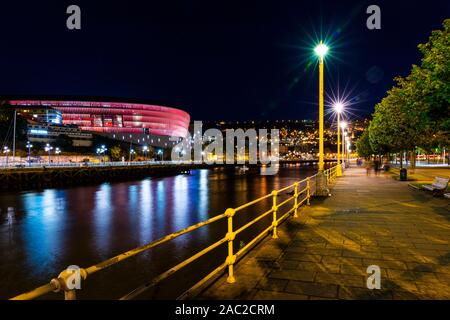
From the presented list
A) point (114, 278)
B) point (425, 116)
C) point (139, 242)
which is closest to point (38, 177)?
point (139, 242)

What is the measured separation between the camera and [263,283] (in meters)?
5.57

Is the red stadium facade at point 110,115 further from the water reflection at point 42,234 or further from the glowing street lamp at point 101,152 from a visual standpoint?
the water reflection at point 42,234

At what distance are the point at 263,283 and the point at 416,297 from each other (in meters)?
2.20

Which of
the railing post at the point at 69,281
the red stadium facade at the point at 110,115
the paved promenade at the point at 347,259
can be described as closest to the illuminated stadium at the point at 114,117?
the red stadium facade at the point at 110,115

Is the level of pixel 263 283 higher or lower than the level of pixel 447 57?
lower

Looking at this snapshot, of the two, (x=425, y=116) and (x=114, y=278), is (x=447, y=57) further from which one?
(x=114, y=278)

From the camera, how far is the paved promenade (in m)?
5.25

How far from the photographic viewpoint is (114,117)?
15712 centimetres

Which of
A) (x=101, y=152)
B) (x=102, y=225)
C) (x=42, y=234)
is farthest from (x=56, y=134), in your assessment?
(x=42, y=234)

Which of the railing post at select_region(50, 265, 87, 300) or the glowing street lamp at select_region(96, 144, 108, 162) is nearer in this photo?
the railing post at select_region(50, 265, 87, 300)

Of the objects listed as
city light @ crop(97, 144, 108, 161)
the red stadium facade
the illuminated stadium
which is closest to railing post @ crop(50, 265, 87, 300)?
city light @ crop(97, 144, 108, 161)

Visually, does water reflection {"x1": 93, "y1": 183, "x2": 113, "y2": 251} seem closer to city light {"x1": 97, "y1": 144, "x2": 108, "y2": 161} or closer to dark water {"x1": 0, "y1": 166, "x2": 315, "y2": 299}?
dark water {"x1": 0, "y1": 166, "x2": 315, "y2": 299}

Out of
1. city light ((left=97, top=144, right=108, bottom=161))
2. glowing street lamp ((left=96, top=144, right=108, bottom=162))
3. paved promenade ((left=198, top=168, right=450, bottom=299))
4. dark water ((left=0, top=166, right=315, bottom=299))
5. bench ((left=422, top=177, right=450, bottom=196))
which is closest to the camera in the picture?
paved promenade ((left=198, top=168, right=450, bottom=299))
